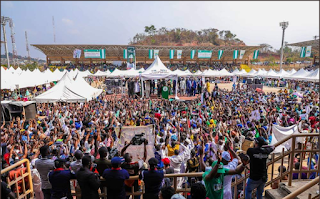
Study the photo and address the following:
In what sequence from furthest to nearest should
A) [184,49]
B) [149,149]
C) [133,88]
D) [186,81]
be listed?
1. [184,49]
2. [186,81]
3. [133,88]
4. [149,149]

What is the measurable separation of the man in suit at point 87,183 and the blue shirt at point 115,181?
15 cm

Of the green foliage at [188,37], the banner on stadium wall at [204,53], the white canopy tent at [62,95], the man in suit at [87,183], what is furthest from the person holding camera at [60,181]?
the green foliage at [188,37]

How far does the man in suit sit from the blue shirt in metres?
0.15

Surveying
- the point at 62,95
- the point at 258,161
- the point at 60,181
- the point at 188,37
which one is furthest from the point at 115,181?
the point at 188,37

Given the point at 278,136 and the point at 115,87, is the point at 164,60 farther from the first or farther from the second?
the point at 278,136

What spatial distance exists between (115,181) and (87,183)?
1.28 feet

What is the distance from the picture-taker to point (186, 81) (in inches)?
704

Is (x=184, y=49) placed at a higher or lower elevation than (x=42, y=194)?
higher

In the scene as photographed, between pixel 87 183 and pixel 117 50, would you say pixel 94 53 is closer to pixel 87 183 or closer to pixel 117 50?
pixel 117 50

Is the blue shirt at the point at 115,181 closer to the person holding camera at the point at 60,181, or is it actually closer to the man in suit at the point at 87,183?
the man in suit at the point at 87,183

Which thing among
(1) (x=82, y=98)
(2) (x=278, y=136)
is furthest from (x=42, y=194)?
(1) (x=82, y=98)

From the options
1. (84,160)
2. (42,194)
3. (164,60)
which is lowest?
(42,194)

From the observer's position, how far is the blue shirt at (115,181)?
3090 millimetres

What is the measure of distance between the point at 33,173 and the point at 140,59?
1772 inches
